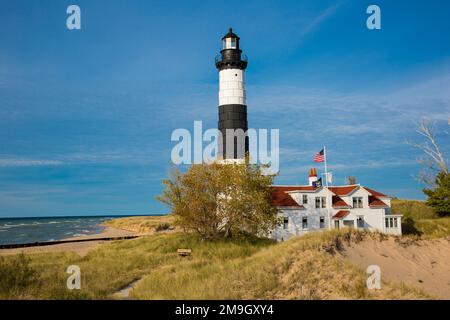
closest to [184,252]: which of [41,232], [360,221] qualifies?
[360,221]

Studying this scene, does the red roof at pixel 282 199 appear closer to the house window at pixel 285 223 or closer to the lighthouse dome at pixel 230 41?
the house window at pixel 285 223

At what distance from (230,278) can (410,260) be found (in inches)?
599

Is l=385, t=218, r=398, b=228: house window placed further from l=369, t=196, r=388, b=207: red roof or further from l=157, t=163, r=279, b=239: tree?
l=157, t=163, r=279, b=239: tree

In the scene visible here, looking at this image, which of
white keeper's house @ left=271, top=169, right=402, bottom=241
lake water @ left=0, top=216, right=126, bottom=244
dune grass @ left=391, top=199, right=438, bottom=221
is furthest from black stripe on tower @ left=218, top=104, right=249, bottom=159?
lake water @ left=0, top=216, right=126, bottom=244

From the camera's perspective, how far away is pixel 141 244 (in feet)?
111

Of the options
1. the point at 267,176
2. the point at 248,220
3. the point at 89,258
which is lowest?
the point at 89,258

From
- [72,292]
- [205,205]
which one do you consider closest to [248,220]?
[205,205]

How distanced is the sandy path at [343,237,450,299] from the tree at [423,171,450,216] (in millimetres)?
13451

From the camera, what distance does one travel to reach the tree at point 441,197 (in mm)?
41719

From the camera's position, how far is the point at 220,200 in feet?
101

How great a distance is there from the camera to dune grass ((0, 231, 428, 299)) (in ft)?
48.1
